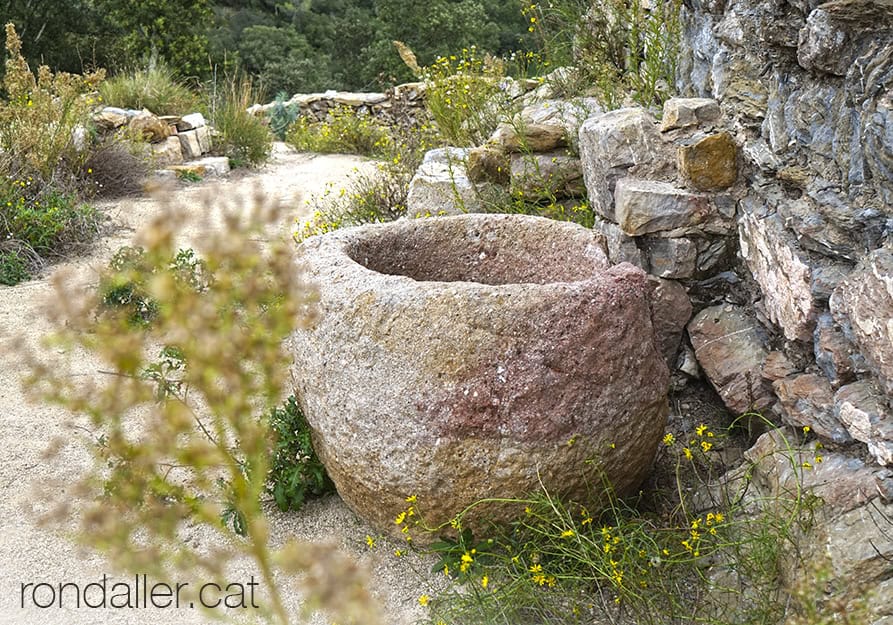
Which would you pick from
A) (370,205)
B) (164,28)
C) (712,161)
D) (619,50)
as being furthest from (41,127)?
(164,28)

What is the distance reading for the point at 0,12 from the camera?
15109 millimetres

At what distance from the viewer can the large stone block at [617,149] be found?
9.91ft

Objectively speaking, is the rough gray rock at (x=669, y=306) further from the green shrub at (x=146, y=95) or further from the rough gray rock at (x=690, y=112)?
the green shrub at (x=146, y=95)

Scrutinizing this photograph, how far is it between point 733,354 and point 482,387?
3.38 ft

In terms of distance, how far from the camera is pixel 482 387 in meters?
2.19

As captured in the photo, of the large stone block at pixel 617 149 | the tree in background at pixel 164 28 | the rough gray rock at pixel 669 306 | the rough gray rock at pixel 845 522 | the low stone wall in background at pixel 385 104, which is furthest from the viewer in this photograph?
the tree in background at pixel 164 28

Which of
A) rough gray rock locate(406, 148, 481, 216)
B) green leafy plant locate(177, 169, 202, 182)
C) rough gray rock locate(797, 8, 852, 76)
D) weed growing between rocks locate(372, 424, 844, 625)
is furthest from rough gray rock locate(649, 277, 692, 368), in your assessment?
green leafy plant locate(177, 169, 202, 182)

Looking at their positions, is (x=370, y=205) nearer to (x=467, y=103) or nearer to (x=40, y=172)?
(x=467, y=103)

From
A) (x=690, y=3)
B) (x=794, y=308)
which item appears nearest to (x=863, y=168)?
(x=794, y=308)

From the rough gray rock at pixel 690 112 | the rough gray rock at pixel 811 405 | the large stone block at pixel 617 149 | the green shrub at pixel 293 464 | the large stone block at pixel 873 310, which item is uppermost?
the rough gray rock at pixel 690 112

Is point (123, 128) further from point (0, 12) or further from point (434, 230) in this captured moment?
point (0, 12)

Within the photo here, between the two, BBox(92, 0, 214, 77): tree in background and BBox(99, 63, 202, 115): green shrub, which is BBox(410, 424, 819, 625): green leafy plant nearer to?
BBox(99, 63, 202, 115): green shrub

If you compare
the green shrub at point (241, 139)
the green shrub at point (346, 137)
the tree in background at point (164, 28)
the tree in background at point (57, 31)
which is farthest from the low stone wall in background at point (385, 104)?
the tree in background at point (57, 31)

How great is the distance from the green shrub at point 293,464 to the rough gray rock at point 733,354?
54.0 inches
